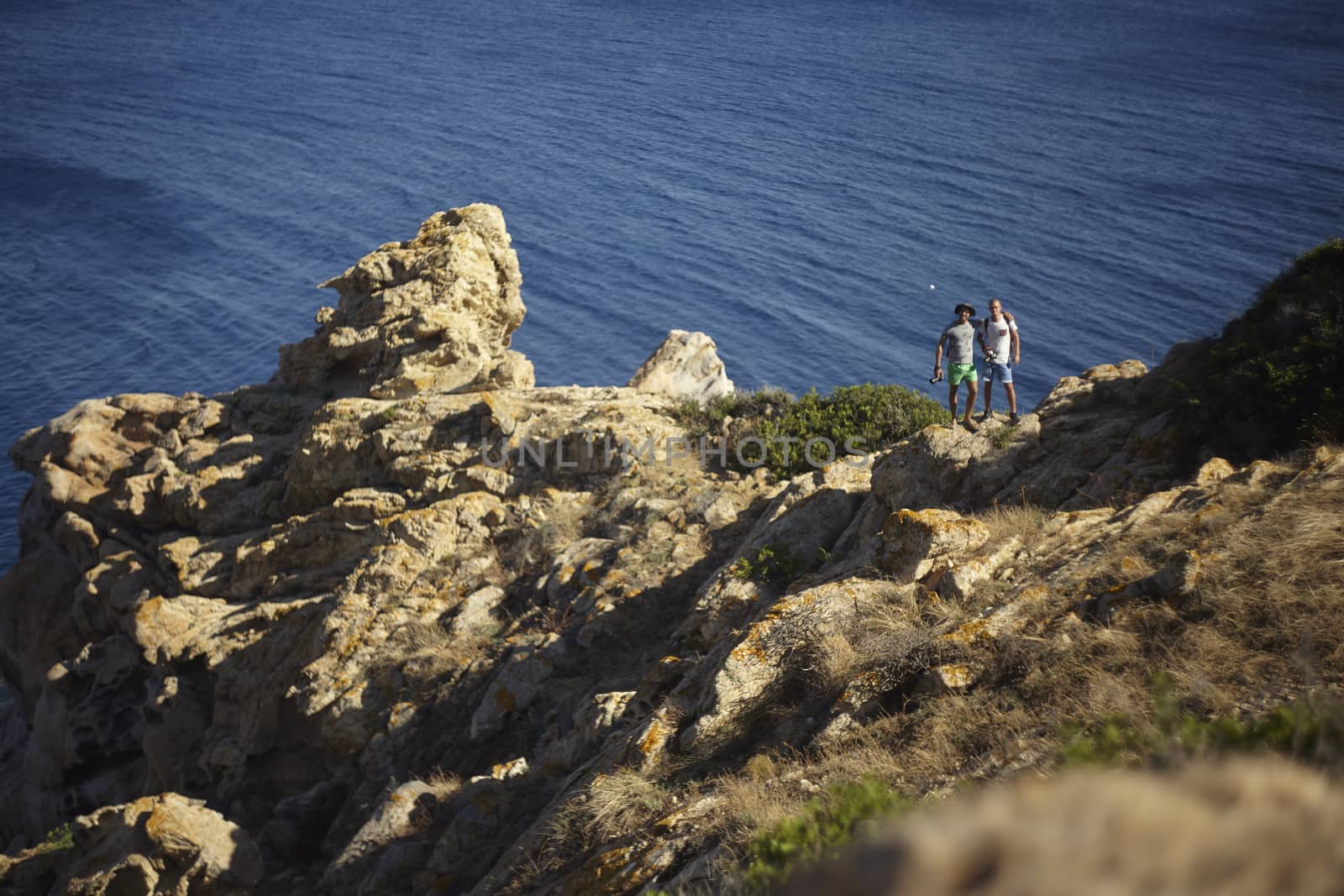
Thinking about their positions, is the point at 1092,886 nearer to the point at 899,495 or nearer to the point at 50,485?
the point at 899,495

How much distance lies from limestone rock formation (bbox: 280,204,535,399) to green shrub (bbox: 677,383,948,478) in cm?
595

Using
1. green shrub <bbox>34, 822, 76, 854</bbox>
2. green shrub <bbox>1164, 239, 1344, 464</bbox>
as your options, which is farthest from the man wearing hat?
green shrub <bbox>34, 822, 76, 854</bbox>

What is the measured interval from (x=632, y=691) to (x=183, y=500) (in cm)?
1368

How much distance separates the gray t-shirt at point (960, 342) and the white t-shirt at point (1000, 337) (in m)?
0.25

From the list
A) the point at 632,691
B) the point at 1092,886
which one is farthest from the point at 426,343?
the point at 1092,886

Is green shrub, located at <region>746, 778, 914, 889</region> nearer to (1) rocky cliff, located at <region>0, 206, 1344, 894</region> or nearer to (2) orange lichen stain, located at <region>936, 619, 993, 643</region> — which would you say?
(1) rocky cliff, located at <region>0, 206, 1344, 894</region>

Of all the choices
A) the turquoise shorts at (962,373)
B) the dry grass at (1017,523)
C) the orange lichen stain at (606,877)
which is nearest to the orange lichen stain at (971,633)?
the dry grass at (1017,523)

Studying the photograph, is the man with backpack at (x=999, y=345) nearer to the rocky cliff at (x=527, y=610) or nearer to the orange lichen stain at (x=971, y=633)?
the rocky cliff at (x=527, y=610)

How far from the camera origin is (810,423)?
16.5m

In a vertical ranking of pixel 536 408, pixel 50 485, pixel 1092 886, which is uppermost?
pixel 1092 886

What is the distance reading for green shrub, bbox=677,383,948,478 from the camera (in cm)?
1609

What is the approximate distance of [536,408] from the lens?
58.9 ft

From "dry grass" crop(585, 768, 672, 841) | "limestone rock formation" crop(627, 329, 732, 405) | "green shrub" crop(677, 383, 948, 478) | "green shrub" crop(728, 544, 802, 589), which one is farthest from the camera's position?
"limestone rock formation" crop(627, 329, 732, 405)

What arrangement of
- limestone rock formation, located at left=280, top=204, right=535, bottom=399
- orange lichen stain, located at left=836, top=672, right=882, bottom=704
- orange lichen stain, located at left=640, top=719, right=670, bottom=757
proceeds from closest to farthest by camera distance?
orange lichen stain, located at left=836, top=672, right=882, bottom=704, orange lichen stain, located at left=640, top=719, right=670, bottom=757, limestone rock formation, located at left=280, top=204, right=535, bottom=399
